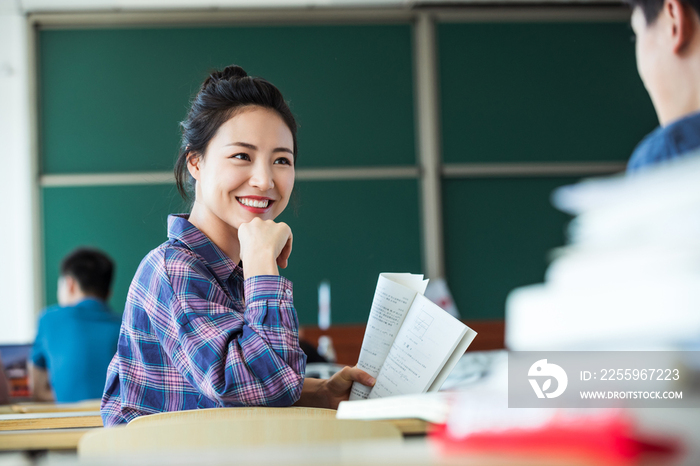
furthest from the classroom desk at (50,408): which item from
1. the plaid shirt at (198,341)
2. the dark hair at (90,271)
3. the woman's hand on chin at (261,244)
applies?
the dark hair at (90,271)

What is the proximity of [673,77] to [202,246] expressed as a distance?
0.87 m

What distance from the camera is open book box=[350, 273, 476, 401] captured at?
3.73ft

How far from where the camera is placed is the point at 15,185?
4656mm

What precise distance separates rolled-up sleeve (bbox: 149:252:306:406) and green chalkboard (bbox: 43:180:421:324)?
10.9 feet

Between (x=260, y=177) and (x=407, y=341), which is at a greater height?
(x=260, y=177)

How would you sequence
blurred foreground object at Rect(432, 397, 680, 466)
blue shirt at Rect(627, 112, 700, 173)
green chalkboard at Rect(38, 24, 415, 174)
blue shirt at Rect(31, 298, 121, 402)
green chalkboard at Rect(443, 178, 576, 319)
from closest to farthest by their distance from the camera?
blurred foreground object at Rect(432, 397, 680, 466)
blue shirt at Rect(627, 112, 700, 173)
blue shirt at Rect(31, 298, 121, 402)
green chalkboard at Rect(38, 24, 415, 174)
green chalkboard at Rect(443, 178, 576, 319)

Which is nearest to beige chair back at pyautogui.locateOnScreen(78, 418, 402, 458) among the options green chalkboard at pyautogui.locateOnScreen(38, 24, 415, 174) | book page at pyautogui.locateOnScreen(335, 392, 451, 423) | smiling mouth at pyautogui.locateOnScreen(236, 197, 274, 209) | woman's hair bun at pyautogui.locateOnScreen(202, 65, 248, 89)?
book page at pyautogui.locateOnScreen(335, 392, 451, 423)

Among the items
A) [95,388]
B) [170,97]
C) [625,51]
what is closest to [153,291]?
[95,388]

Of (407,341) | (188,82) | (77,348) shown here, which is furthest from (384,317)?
(188,82)

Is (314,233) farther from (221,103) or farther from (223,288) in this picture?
(223,288)

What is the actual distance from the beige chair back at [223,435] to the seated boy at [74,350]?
2.40 metres

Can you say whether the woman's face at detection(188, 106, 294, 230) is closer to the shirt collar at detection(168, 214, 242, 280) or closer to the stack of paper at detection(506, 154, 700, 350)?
the shirt collar at detection(168, 214, 242, 280)

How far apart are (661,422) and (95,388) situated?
2.75 meters

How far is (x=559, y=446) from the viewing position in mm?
469
